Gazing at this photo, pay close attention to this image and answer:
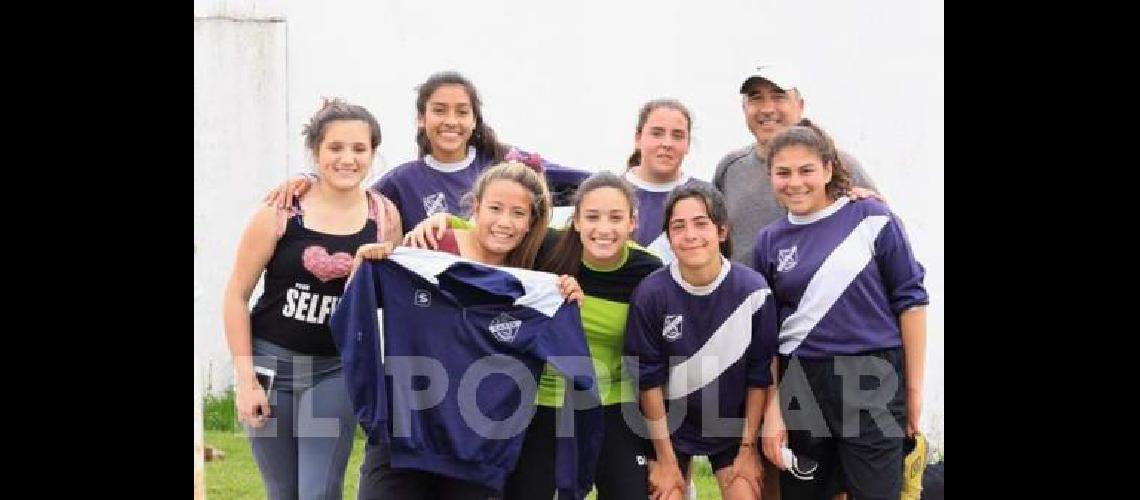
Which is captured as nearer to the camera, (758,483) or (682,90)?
(758,483)

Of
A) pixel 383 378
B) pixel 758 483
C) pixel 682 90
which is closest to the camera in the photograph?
pixel 383 378

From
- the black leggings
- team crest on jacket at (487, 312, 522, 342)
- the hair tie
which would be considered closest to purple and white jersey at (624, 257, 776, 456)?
the black leggings

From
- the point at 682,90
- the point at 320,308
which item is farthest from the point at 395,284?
the point at 682,90

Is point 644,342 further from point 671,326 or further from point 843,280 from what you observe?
point 843,280

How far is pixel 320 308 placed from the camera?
3988mm

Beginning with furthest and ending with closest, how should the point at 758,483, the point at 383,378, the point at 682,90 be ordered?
the point at 682,90
the point at 758,483
the point at 383,378

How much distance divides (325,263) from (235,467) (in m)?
2.41

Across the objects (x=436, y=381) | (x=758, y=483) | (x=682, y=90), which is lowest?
(x=758, y=483)

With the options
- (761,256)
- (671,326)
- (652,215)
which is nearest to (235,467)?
(652,215)

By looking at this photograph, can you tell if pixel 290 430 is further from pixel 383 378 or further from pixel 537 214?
pixel 537 214

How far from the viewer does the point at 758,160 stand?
448cm

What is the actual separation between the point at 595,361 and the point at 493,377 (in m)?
0.30

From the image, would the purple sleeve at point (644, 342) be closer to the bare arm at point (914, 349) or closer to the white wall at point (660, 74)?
the bare arm at point (914, 349)

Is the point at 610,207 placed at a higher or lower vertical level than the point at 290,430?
higher
